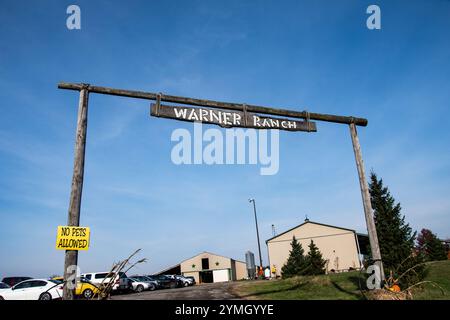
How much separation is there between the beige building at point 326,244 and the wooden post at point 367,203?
3279 cm

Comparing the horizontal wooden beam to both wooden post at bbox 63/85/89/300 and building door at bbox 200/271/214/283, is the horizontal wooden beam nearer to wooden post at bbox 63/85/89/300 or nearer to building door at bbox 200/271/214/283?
wooden post at bbox 63/85/89/300

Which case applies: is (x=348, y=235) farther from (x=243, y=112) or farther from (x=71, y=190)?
(x=71, y=190)

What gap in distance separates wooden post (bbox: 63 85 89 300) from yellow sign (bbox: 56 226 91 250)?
13cm

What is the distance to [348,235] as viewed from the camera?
4141cm

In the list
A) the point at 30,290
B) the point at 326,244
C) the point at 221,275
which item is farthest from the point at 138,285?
the point at 221,275

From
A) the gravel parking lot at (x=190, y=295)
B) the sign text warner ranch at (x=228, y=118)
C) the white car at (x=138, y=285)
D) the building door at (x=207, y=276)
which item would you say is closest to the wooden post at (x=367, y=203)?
the sign text warner ranch at (x=228, y=118)

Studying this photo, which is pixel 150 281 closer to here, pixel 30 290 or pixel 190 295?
pixel 30 290

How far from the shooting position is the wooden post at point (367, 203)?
8570 millimetres

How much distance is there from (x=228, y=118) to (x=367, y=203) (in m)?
4.58

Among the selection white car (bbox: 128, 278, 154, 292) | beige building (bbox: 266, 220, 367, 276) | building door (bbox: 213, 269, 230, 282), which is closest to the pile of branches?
white car (bbox: 128, 278, 154, 292)

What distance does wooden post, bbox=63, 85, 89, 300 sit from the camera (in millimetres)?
5590

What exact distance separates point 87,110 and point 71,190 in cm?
173

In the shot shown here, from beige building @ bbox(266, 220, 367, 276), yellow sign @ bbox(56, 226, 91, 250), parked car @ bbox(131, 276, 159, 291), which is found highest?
beige building @ bbox(266, 220, 367, 276)

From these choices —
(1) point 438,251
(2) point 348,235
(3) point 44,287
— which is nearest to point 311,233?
(2) point 348,235
